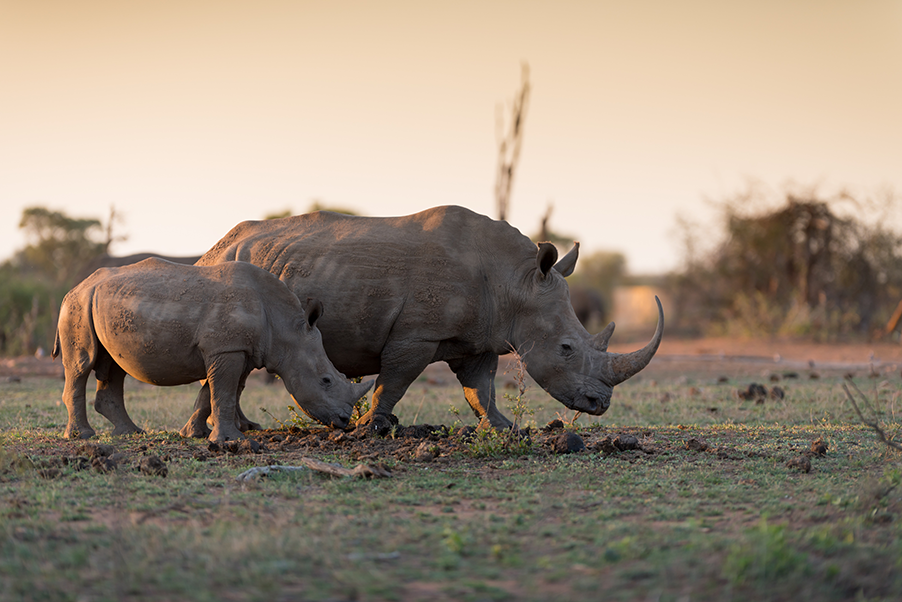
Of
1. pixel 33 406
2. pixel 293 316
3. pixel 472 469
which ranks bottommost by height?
pixel 33 406

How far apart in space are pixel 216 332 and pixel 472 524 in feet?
10.3

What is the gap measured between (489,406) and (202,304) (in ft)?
9.32

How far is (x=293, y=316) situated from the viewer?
6.88 m

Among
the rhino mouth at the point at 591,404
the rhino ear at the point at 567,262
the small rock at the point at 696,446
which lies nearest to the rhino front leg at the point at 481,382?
the rhino mouth at the point at 591,404

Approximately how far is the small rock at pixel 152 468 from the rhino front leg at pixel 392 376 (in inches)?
79.6

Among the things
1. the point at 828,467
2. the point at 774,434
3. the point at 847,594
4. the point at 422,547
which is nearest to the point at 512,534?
the point at 422,547

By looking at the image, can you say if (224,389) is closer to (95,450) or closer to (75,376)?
(95,450)

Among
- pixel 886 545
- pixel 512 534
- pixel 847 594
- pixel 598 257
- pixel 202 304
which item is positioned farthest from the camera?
pixel 598 257

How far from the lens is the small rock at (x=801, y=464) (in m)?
5.73

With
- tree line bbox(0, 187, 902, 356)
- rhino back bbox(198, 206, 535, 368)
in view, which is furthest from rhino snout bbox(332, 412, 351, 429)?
tree line bbox(0, 187, 902, 356)

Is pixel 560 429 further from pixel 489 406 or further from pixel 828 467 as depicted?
pixel 828 467

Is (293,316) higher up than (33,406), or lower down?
higher up

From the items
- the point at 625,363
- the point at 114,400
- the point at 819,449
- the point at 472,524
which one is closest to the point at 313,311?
the point at 114,400

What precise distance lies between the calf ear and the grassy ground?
41.9 inches
